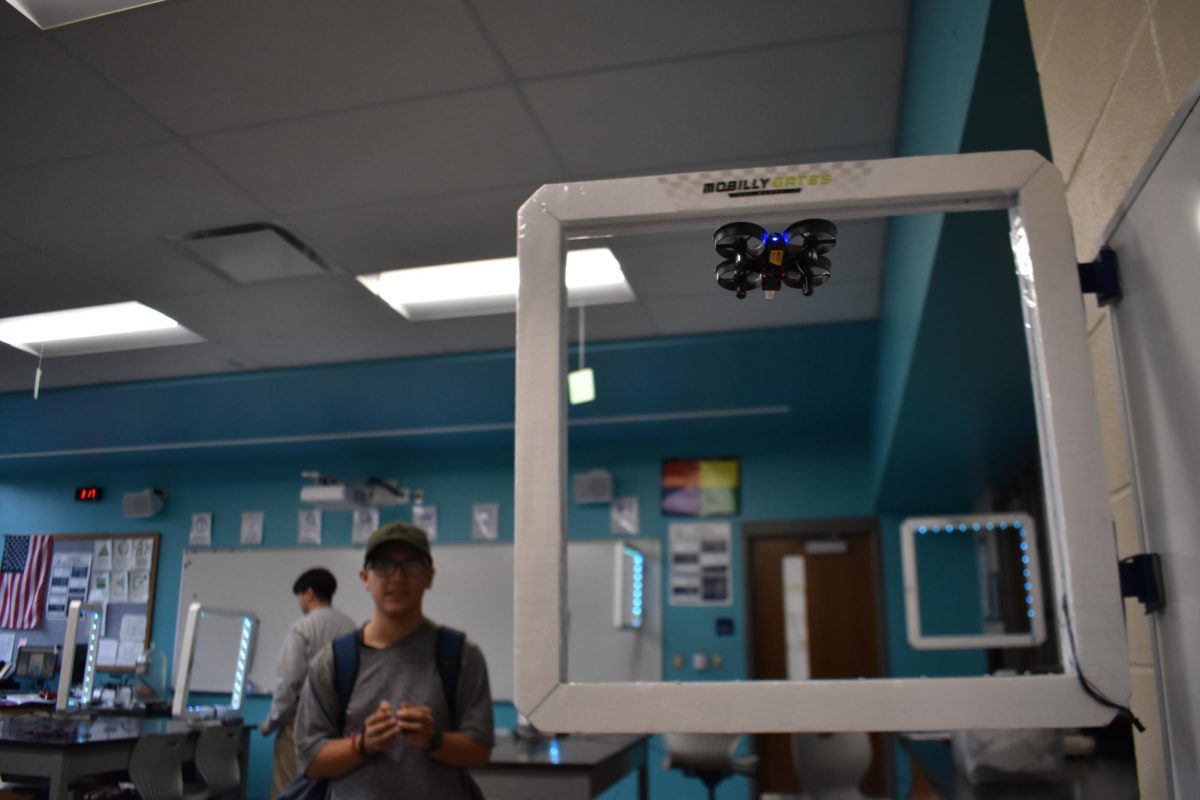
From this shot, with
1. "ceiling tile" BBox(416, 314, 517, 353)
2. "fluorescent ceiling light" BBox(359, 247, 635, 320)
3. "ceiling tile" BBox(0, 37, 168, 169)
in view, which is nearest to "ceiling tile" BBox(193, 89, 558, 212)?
"ceiling tile" BBox(0, 37, 168, 169)

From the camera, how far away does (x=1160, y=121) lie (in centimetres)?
92

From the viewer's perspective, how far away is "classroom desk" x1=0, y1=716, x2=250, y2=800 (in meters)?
3.68

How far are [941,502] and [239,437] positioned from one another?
4589mm

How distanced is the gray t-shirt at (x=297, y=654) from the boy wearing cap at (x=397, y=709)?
186cm

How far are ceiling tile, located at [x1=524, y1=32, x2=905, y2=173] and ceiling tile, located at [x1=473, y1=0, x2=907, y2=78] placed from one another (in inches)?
2.4

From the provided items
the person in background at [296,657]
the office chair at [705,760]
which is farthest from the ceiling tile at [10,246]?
the office chair at [705,760]

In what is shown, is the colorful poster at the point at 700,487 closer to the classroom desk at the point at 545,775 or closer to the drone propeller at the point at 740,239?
the classroom desk at the point at 545,775

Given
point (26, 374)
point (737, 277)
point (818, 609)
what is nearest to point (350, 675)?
point (737, 277)

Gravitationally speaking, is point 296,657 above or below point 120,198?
below

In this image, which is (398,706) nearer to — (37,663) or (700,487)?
(700,487)

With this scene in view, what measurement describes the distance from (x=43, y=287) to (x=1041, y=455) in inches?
166

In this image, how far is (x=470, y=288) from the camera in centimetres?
412

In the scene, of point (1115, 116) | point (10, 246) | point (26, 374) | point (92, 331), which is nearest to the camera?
point (1115, 116)

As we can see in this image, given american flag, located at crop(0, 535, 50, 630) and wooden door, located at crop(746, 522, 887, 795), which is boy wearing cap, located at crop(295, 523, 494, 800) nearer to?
wooden door, located at crop(746, 522, 887, 795)
